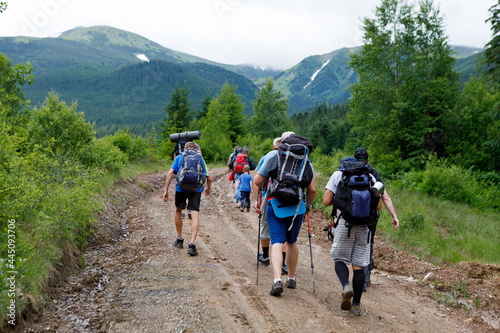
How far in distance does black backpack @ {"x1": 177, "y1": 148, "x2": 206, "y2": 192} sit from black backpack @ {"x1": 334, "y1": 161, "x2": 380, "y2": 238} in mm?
2923

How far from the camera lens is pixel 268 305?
3988 mm

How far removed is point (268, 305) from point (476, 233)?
7708 mm

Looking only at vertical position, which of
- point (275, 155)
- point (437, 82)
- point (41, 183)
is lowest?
point (41, 183)

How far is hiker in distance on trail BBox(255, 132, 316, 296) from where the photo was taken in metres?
4.25

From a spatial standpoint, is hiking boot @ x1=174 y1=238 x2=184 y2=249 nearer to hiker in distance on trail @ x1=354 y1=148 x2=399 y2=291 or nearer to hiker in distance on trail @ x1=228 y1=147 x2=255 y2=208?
hiker in distance on trail @ x1=354 y1=148 x2=399 y2=291

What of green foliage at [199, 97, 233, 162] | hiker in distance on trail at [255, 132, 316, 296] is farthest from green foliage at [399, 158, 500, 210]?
green foliage at [199, 97, 233, 162]

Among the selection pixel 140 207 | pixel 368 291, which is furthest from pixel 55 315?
pixel 140 207

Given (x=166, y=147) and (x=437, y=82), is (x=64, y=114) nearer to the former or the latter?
(x=437, y=82)

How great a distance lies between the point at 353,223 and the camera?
3883mm

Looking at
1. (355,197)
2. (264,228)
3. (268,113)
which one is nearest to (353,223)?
(355,197)

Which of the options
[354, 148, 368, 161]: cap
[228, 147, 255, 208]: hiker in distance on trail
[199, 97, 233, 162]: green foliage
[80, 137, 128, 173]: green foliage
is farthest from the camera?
[199, 97, 233, 162]: green foliage

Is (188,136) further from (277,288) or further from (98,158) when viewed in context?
(277,288)

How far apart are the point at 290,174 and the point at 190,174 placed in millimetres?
2379

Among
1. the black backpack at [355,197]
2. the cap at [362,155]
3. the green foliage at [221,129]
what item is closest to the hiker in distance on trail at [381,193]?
the cap at [362,155]
